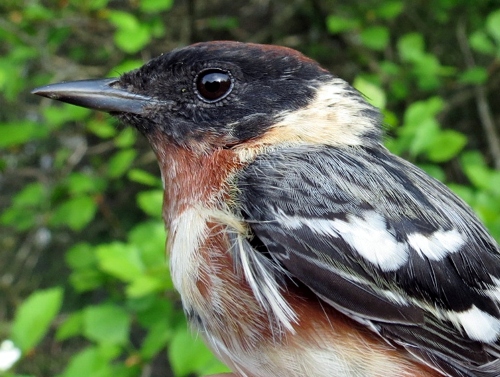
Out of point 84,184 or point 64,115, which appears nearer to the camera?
point 84,184

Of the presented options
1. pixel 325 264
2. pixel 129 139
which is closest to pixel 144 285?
pixel 325 264

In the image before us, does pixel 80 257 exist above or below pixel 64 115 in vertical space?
below

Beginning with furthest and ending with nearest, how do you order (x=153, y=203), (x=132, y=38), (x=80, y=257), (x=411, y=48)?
(x=411, y=48) → (x=80, y=257) → (x=132, y=38) → (x=153, y=203)

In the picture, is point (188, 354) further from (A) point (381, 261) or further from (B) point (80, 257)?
(B) point (80, 257)

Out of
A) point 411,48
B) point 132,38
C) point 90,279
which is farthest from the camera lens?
point 411,48

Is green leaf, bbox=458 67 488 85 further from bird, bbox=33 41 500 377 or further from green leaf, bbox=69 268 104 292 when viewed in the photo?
green leaf, bbox=69 268 104 292

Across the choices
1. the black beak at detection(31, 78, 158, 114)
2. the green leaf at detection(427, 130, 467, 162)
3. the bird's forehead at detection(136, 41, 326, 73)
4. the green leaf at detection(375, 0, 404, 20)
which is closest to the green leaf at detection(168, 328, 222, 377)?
the black beak at detection(31, 78, 158, 114)

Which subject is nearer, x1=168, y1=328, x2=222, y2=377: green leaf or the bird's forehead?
the bird's forehead
